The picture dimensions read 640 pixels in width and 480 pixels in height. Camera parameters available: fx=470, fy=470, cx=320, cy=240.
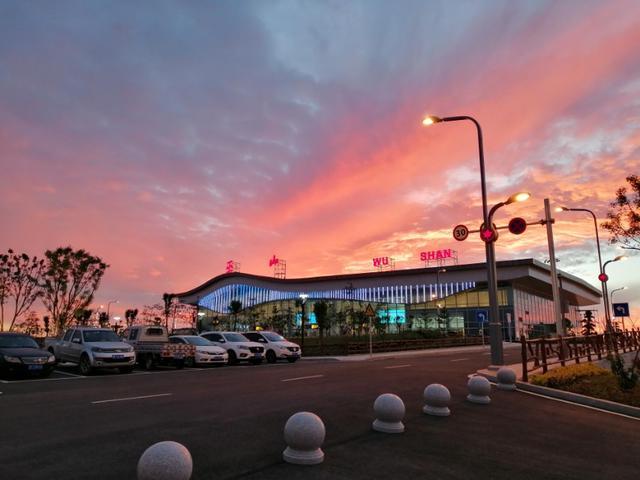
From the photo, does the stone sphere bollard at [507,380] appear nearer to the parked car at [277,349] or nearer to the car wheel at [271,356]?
the parked car at [277,349]

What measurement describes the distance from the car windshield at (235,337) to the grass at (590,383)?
53.1 feet

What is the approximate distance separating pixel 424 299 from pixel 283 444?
72960 mm

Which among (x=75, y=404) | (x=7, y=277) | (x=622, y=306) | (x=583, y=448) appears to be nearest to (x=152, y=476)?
(x=583, y=448)

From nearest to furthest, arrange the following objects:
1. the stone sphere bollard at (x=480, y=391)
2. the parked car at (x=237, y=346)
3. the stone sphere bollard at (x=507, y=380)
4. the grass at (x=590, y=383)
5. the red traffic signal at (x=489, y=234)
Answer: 1. the stone sphere bollard at (x=480, y=391)
2. the grass at (x=590, y=383)
3. the stone sphere bollard at (x=507, y=380)
4. the red traffic signal at (x=489, y=234)
5. the parked car at (x=237, y=346)

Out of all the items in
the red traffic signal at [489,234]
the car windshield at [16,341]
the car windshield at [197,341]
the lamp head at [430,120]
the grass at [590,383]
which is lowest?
the grass at [590,383]

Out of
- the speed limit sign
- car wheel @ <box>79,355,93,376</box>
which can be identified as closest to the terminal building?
the speed limit sign

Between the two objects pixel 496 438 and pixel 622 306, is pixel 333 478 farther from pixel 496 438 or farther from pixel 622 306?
pixel 622 306

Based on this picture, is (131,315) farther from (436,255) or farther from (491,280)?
(491,280)

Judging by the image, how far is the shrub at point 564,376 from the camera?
1290cm

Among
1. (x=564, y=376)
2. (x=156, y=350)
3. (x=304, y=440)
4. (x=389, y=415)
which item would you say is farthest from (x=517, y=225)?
(x=156, y=350)

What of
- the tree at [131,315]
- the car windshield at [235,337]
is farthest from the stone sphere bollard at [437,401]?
the tree at [131,315]

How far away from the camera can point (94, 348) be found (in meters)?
18.3

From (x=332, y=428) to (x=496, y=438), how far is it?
8.50 ft

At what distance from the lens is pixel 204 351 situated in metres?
22.8
